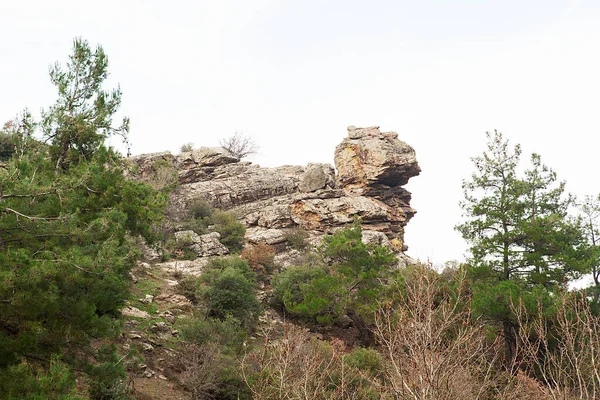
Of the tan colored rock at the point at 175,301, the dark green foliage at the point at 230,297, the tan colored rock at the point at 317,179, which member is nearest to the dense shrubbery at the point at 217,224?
the tan colored rock at the point at 317,179

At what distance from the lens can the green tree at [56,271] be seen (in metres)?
7.03

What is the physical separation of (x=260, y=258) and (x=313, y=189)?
1300 cm

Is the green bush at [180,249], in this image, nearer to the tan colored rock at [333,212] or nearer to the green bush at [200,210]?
the green bush at [200,210]

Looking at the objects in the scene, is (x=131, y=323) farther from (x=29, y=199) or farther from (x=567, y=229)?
(x=567, y=229)

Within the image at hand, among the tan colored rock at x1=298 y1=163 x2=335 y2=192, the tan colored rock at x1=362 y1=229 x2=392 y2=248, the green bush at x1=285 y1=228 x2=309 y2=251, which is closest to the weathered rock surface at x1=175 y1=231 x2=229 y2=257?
the green bush at x1=285 y1=228 x2=309 y2=251

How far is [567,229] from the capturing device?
17.2 m

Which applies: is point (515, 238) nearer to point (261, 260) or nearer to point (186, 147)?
point (261, 260)

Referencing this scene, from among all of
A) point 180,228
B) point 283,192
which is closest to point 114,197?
point 180,228

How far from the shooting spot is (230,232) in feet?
106

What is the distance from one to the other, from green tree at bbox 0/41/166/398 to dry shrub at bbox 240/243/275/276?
16362 millimetres

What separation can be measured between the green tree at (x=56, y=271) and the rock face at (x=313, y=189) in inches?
916

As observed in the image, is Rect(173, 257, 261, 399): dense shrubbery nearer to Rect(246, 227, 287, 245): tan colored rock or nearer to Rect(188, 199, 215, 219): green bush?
Rect(246, 227, 287, 245): tan colored rock

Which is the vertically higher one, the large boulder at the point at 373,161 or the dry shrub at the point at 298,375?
the large boulder at the point at 373,161

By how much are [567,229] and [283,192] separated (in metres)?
26.5
